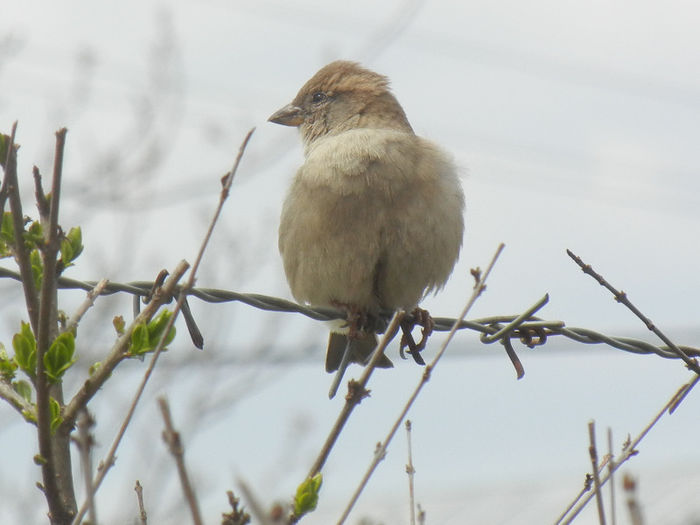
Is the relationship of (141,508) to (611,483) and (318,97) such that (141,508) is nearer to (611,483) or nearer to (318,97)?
(611,483)

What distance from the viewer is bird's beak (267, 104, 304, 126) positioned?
247 inches

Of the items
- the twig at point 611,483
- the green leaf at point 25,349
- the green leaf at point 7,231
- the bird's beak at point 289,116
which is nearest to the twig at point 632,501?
the twig at point 611,483

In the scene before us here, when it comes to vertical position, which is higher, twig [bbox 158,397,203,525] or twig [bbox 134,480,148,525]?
twig [bbox 134,480,148,525]

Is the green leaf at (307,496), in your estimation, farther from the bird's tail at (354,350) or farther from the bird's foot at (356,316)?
the bird's tail at (354,350)

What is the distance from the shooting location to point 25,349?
80.6 inches

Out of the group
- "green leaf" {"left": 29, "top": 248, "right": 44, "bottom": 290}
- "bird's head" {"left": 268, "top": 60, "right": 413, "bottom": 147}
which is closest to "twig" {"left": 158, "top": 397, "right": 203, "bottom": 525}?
"green leaf" {"left": 29, "top": 248, "right": 44, "bottom": 290}

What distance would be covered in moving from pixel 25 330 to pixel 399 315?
0.75 metres

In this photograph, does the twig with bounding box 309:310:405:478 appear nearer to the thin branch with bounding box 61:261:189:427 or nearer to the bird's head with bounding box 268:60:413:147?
the thin branch with bounding box 61:261:189:427

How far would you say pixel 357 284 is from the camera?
4.80m

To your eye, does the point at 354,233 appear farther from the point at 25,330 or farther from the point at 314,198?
the point at 25,330

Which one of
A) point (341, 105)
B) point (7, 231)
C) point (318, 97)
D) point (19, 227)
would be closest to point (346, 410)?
point (19, 227)

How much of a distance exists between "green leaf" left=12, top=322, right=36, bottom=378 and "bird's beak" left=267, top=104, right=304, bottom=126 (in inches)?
169

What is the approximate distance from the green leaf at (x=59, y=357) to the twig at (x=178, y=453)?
750mm

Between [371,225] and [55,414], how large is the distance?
2879 mm
